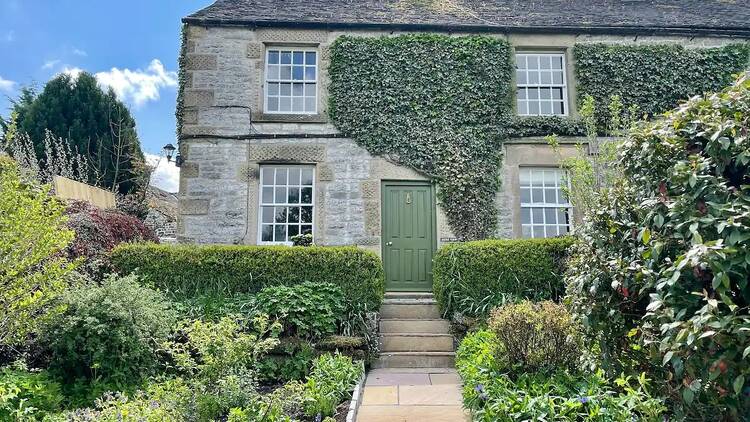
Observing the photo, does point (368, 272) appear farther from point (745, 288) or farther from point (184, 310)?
point (745, 288)

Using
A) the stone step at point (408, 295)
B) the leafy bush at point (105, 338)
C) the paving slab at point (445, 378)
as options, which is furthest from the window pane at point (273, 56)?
the paving slab at point (445, 378)

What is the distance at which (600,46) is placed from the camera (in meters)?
10.9

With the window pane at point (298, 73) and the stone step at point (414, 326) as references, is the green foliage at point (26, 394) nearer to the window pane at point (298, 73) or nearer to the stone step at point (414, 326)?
the stone step at point (414, 326)

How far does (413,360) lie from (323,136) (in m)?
5.22

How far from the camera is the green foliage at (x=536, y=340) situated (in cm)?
488

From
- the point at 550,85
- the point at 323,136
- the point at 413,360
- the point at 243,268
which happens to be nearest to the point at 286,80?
the point at 323,136

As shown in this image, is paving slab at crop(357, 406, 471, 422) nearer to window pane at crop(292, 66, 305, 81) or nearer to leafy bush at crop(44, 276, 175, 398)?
leafy bush at crop(44, 276, 175, 398)

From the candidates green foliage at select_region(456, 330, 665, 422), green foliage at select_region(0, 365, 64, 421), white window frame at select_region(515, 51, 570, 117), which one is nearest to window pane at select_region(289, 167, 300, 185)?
white window frame at select_region(515, 51, 570, 117)

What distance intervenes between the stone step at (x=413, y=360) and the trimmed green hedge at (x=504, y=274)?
93cm

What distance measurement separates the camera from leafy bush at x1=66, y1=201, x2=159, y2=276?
7449mm

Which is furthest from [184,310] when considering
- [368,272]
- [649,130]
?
[649,130]

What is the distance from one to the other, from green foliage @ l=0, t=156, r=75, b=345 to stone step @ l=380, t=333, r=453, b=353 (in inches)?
167

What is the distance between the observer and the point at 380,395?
5.62 m

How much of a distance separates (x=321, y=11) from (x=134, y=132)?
9.38 meters
